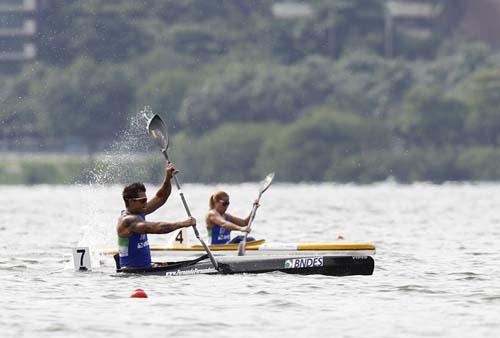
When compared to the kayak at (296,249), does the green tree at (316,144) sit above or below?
above

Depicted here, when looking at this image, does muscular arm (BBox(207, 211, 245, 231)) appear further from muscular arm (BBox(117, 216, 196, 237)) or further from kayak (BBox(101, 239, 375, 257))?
muscular arm (BBox(117, 216, 196, 237))

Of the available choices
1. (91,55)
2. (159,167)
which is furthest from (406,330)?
(91,55)

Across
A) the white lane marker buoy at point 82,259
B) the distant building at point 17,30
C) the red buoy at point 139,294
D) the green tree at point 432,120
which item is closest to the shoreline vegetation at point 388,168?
the green tree at point 432,120

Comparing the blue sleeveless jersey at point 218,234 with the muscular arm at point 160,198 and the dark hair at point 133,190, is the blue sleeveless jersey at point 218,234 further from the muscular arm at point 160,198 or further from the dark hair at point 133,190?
the dark hair at point 133,190

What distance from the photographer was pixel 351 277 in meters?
27.1

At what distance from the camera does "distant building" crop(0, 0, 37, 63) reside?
16012 cm

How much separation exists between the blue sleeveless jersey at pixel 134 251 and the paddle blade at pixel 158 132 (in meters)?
3.19

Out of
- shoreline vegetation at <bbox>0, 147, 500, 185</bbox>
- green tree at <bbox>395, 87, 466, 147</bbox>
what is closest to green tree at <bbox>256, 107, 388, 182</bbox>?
shoreline vegetation at <bbox>0, 147, 500, 185</bbox>

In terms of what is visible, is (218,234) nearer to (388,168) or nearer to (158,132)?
(158,132)

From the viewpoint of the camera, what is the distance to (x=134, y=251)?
26.2 meters

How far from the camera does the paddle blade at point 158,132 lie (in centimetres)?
2906

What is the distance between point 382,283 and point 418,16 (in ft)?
461

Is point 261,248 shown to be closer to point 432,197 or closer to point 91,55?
point 432,197

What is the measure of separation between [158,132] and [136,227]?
391 centimetres
